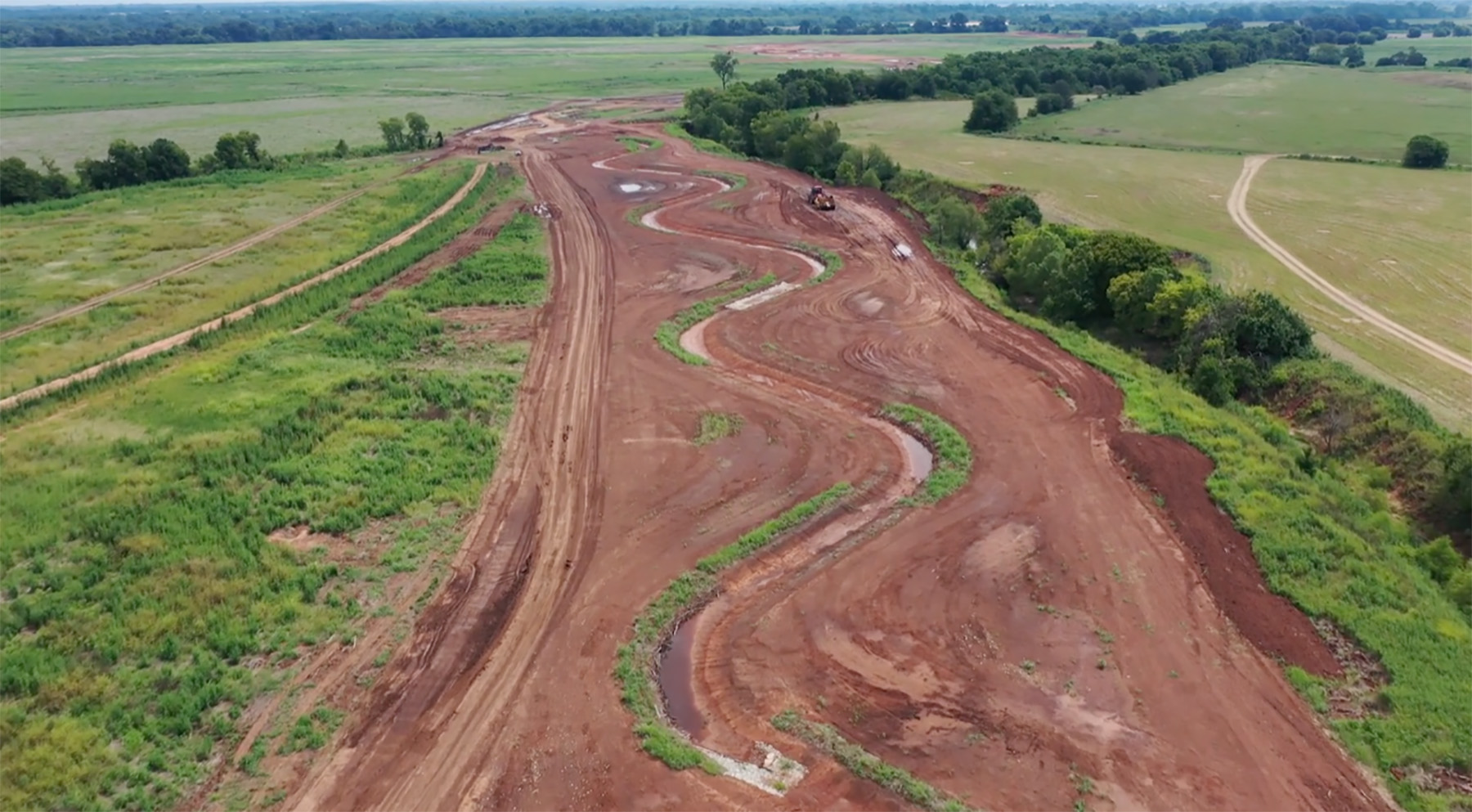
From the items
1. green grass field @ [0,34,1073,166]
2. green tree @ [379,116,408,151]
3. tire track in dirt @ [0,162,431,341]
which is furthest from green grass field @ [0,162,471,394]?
green grass field @ [0,34,1073,166]

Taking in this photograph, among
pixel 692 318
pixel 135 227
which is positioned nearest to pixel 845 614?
pixel 692 318

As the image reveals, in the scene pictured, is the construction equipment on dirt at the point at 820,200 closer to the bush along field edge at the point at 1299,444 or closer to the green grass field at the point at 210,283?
the bush along field edge at the point at 1299,444

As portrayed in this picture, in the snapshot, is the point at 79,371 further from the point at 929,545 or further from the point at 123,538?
the point at 929,545

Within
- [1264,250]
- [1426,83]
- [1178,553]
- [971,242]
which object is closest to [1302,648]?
[1178,553]

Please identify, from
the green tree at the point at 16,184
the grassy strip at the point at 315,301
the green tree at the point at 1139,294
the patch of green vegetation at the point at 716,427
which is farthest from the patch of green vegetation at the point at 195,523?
the green tree at the point at 16,184

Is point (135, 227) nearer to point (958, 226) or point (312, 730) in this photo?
point (312, 730)
